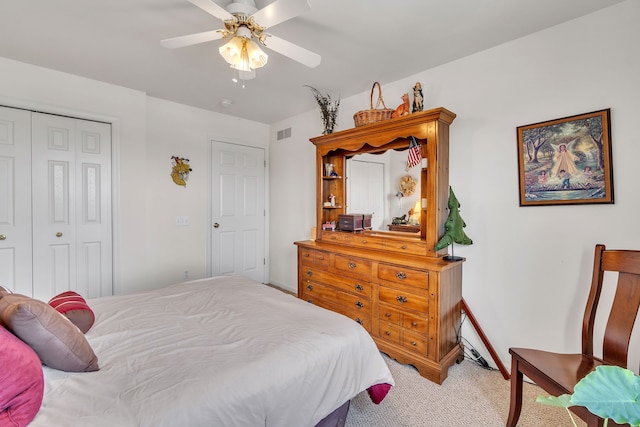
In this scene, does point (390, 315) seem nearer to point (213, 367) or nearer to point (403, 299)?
point (403, 299)

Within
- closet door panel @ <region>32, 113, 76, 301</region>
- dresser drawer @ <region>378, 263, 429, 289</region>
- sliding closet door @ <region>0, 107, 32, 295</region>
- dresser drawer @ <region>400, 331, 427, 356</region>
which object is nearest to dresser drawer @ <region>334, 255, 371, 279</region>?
dresser drawer @ <region>378, 263, 429, 289</region>

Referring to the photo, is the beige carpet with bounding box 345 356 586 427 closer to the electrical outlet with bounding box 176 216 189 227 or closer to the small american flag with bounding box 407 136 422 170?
the small american flag with bounding box 407 136 422 170

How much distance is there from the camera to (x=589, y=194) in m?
1.86

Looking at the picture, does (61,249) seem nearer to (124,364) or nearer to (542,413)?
(124,364)

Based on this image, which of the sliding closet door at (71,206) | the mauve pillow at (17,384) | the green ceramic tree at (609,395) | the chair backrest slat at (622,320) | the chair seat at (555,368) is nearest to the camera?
the green ceramic tree at (609,395)

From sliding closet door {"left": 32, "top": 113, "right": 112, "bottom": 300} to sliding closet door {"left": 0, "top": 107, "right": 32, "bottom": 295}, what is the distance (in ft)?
0.17

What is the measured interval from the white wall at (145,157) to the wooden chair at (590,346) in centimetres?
355

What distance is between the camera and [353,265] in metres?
2.64

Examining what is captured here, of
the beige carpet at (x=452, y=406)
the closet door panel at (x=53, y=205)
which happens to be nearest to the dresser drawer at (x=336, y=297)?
the beige carpet at (x=452, y=406)

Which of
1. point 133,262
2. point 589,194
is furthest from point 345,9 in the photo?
point 133,262

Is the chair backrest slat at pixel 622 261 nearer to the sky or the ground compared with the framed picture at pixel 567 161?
nearer to the ground

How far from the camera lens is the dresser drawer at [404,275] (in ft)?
7.05

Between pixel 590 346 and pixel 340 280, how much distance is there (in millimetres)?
1751

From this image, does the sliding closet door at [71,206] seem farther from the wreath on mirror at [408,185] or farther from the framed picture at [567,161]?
the framed picture at [567,161]
